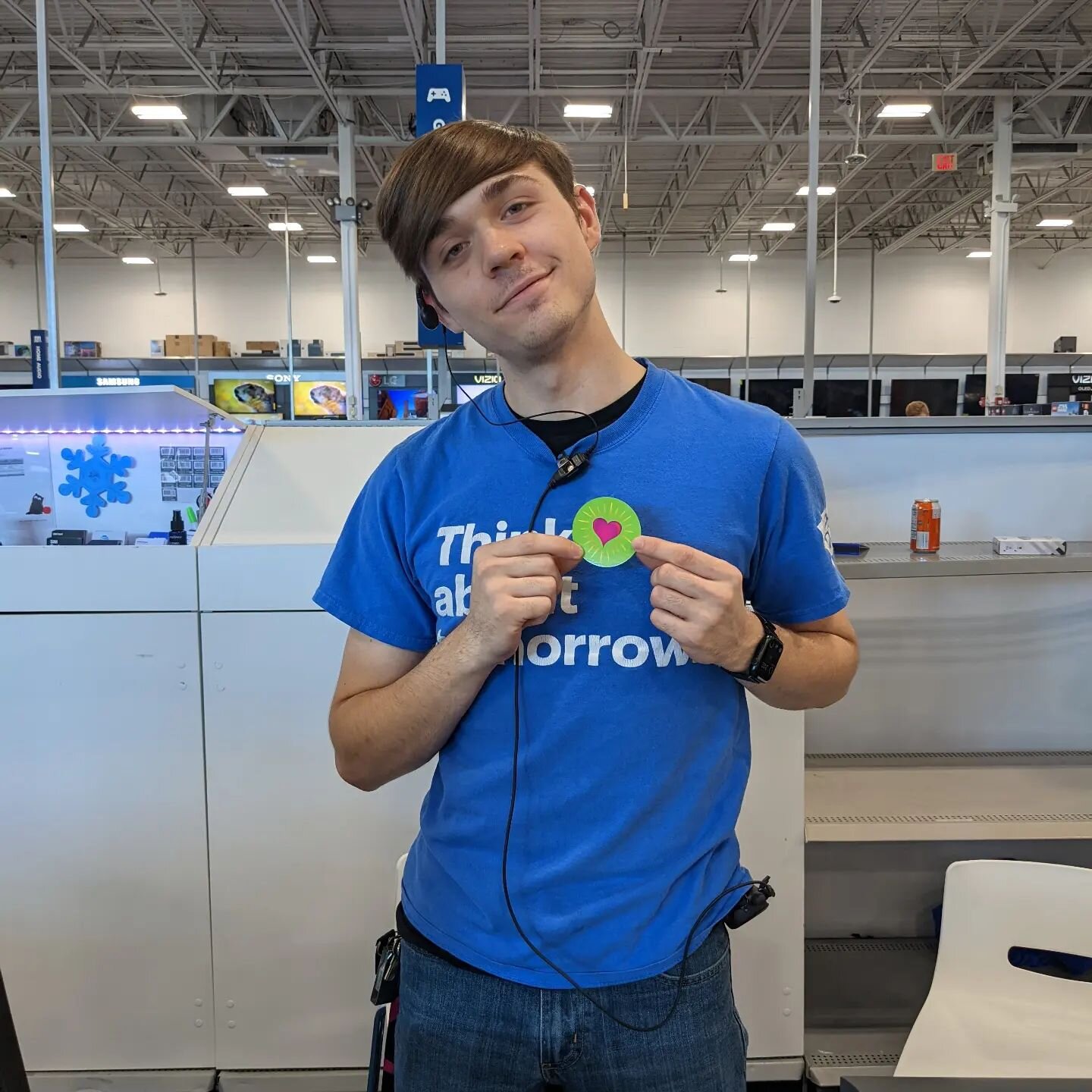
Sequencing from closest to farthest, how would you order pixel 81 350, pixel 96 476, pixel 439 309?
pixel 439 309, pixel 96 476, pixel 81 350

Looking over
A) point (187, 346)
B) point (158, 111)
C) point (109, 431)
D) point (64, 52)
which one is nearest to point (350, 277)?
point (158, 111)

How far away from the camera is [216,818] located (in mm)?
1925

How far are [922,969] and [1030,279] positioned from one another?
17.5 meters

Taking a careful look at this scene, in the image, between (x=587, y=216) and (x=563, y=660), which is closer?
(x=563, y=660)

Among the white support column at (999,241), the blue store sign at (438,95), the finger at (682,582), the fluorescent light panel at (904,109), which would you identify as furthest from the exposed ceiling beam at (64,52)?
the white support column at (999,241)

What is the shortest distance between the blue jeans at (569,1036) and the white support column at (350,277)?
150 inches

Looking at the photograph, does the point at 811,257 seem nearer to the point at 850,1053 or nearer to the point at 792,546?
the point at 792,546

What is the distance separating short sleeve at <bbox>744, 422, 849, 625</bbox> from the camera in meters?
0.94

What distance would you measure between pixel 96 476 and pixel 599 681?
6.41 feet

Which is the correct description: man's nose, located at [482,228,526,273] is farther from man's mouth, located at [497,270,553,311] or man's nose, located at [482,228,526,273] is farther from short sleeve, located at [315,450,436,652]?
short sleeve, located at [315,450,436,652]

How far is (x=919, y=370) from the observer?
613 inches

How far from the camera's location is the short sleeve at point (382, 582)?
3.19 feet

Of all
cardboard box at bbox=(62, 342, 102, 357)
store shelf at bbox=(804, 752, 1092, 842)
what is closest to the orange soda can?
store shelf at bbox=(804, 752, 1092, 842)

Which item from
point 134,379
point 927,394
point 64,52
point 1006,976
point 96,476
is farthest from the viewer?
point 134,379
